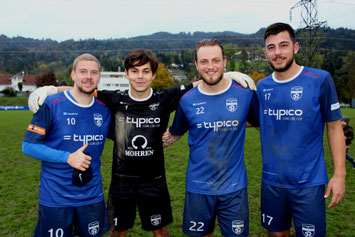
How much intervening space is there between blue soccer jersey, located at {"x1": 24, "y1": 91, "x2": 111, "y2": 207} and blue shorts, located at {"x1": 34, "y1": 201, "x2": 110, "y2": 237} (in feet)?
0.23

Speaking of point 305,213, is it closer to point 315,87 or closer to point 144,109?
point 315,87

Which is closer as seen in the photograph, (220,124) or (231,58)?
(220,124)

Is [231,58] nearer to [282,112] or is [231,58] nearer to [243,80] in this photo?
[243,80]

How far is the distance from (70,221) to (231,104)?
2294 mm

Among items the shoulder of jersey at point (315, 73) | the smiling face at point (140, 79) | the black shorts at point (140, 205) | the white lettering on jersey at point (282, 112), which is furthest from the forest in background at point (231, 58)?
the black shorts at point (140, 205)

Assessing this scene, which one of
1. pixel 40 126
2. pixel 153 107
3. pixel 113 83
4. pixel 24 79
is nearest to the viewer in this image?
pixel 40 126

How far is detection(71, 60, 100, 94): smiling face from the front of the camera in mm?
3219

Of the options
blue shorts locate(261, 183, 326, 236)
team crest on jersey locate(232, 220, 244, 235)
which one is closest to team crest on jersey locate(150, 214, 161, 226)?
team crest on jersey locate(232, 220, 244, 235)

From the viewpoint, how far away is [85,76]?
10.6ft

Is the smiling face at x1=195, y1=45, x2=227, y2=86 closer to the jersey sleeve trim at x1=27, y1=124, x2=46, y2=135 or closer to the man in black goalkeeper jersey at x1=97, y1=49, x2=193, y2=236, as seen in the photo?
the man in black goalkeeper jersey at x1=97, y1=49, x2=193, y2=236

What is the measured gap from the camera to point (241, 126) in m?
3.24

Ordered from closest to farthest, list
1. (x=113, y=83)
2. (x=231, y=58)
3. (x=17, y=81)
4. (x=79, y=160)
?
(x=79, y=160) < (x=113, y=83) < (x=231, y=58) < (x=17, y=81)

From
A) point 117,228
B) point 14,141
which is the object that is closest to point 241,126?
point 117,228

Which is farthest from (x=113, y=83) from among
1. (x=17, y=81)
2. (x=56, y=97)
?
(x=56, y=97)
